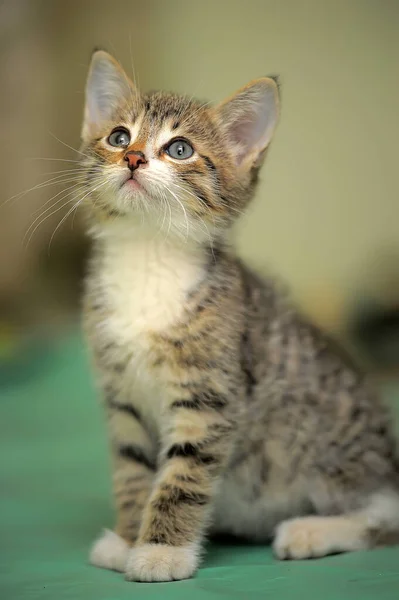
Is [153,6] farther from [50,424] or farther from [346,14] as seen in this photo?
[50,424]

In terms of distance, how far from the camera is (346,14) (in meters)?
1.77

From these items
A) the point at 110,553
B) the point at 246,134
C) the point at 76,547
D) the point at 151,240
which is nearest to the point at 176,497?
the point at 110,553

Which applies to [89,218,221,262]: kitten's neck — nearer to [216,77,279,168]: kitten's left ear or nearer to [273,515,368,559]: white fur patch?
[216,77,279,168]: kitten's left ear

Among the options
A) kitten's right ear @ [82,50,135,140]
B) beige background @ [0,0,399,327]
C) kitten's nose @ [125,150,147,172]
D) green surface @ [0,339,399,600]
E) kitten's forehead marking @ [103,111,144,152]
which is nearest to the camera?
green surface @ [0,339,399,600]

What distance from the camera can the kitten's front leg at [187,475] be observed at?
4.91 ft

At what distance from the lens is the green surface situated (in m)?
1.37

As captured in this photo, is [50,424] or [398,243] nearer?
[398,243]

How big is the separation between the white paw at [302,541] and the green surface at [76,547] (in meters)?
0.02

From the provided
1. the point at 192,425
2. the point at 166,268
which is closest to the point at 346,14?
the point at 166,268

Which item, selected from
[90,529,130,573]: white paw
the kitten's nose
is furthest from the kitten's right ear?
[90,529,130,573]: white paw

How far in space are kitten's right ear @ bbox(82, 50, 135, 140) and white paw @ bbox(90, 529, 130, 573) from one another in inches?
30.0

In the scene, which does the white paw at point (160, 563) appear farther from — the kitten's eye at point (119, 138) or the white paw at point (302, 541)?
the kitten's eye at point (119, 138)

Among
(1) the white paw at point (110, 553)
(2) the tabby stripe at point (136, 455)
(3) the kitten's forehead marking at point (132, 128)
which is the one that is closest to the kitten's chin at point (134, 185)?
(3) the kitten's forehead marking at point (132, 128)

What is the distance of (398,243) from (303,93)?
45 centimetres
